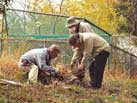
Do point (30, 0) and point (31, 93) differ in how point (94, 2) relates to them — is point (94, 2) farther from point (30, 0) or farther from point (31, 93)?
point (31, 93)

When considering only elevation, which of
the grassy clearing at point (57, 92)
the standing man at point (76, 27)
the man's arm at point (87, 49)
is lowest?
the grassy clearing at point (57, 92)

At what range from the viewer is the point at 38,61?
40.3 ft

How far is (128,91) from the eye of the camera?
13.1 meters

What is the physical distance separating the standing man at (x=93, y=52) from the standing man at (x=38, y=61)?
18.9 inches

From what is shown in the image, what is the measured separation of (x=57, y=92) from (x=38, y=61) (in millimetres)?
1346

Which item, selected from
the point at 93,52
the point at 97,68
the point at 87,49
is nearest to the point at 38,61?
the point at 87,49

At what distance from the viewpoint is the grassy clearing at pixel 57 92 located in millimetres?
10031

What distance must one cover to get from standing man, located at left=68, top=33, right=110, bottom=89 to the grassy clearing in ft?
1.20

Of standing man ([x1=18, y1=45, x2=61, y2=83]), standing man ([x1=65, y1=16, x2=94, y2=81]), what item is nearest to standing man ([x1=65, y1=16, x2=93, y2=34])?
standing man ([x1=65, y1=16, x2=94, y2=81])

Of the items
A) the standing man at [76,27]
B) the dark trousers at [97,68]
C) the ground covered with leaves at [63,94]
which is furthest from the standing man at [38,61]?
the dark trousers at [97,68]

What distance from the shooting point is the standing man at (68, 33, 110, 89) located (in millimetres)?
12227

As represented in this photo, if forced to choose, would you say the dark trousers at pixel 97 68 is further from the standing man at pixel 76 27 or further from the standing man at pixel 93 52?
the standing man at pixel 76 27

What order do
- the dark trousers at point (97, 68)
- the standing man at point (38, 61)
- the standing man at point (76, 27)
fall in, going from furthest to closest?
the standing man at point (76, 27)
the dark trousers at point (97, 68)
the standing man at point (38, 61)

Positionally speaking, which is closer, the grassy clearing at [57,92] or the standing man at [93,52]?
the grassy clearing at [57,92]
